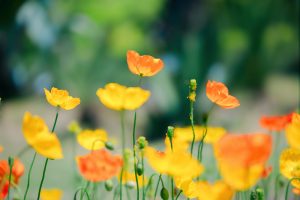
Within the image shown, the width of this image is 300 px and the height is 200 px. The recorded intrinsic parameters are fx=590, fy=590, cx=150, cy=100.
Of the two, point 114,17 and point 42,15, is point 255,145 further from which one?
point 114,17

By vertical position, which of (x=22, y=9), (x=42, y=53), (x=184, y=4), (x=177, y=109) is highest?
(x=184, y=4)

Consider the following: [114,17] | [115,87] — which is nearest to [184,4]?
[114,17]

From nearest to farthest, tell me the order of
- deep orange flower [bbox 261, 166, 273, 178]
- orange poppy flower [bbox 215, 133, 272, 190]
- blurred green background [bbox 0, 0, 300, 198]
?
orange poppy flower [bbox 215, 133, 272, 190] → deep orange flower [bbox 261, 166, 273, 178] → blurred green background [bbox 0, 0, 300, 198]

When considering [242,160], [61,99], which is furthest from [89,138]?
[242,160]

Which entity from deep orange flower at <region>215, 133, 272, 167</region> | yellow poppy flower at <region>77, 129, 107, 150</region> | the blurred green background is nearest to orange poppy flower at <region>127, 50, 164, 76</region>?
yellow poppy flower at <region>77, 129, 107, 150</region>

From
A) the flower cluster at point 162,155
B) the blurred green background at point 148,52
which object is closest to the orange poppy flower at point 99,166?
A: the flower cluster at point 162,155

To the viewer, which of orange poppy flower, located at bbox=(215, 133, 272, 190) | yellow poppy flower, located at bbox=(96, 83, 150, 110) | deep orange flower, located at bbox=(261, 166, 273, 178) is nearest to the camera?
orange poppy flower, located at bbox=(215, 133, 272, 190)

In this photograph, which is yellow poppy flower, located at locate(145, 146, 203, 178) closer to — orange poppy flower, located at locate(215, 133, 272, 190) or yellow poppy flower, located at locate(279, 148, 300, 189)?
orange poppy flower, located at locate(215, 133, 272, 190)

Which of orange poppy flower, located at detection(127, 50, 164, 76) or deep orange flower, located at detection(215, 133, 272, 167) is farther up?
orange poppy flower, located at detection(127, 50, 164, 76)

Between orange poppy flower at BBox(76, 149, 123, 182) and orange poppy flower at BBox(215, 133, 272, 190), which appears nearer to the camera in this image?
orange poppy flower at BBox(215, 133, 272, 190)
